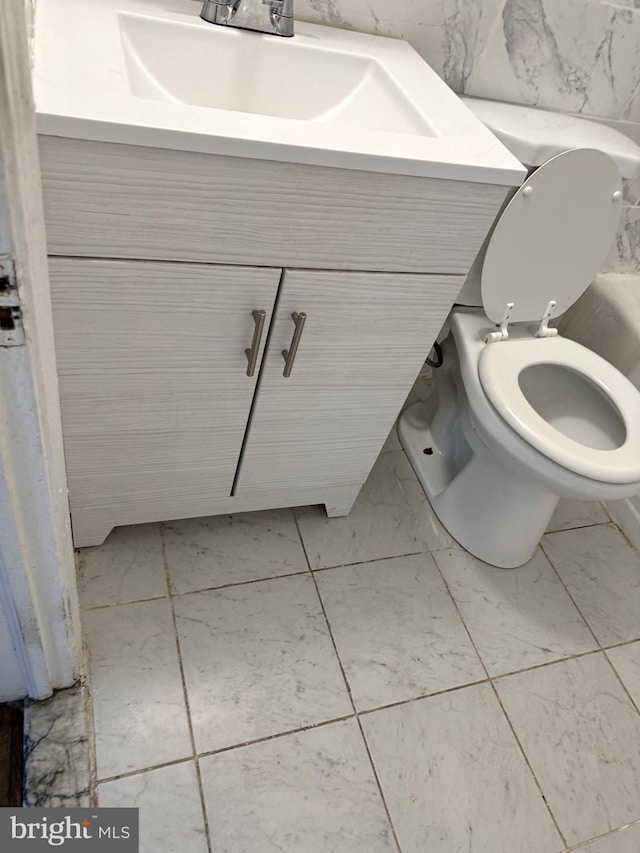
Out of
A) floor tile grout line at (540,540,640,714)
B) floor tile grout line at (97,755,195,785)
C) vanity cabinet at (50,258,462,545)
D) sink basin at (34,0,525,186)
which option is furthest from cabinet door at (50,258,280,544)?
floor tile grout line at (540,540,640,714)

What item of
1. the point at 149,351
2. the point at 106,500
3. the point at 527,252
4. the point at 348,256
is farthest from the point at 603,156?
the point at 106,500

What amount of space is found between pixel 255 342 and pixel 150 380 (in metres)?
0.18

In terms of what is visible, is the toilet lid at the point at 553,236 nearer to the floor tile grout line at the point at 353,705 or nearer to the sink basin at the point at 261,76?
the sink basin at the point at 261,76

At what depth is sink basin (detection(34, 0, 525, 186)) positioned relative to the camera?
0.67 meters

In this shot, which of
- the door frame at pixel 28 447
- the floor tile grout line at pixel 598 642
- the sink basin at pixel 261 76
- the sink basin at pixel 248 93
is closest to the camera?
the door frame at pixel 28 447

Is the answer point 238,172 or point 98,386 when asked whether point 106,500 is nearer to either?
point 98,386

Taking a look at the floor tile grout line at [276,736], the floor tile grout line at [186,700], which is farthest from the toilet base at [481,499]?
the floor tile grout line at [186,700]

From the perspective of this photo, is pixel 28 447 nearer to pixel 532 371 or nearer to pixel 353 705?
pixel 353 705

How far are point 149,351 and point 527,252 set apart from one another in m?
0.74

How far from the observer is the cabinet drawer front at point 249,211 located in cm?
68

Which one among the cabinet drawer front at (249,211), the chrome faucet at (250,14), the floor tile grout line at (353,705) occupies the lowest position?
the floor tile grout line at (353,705)

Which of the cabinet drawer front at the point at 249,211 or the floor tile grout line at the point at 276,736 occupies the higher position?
the cabinet drawer front at the point at 249,211

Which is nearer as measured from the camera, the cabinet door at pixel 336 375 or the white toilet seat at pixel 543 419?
the cabinet door at pixel 336 375

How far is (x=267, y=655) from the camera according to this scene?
1.14 meters
